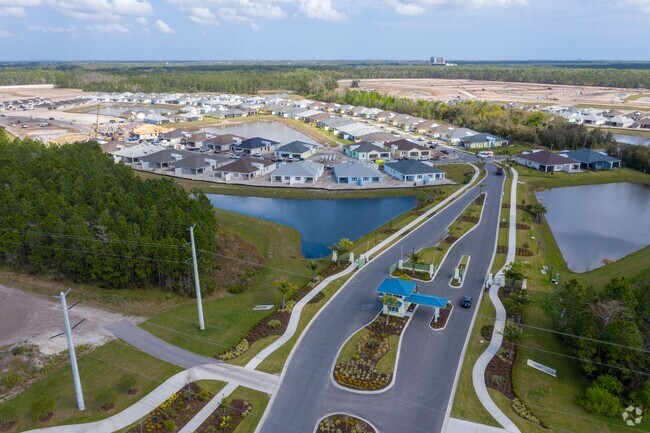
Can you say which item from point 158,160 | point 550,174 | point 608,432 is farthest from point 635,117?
point 608,432

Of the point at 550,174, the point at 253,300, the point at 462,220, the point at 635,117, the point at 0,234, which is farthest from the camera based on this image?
the point at 635,117

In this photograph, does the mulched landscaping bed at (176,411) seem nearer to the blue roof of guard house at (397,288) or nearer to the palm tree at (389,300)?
the palm tree at (389,300)

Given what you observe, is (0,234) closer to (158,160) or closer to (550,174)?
(158,160)

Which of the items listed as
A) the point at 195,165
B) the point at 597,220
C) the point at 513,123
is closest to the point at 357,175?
the point at 195,165

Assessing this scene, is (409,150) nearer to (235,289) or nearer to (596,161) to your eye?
(596,161)

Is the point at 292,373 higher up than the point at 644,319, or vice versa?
the point at 644,319

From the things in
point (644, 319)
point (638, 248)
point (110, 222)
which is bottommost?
point (638, 248)

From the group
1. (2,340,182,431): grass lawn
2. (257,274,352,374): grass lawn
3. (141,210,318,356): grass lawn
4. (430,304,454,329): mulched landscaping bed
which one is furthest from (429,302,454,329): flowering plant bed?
(2,340,182,431): grass lawn
